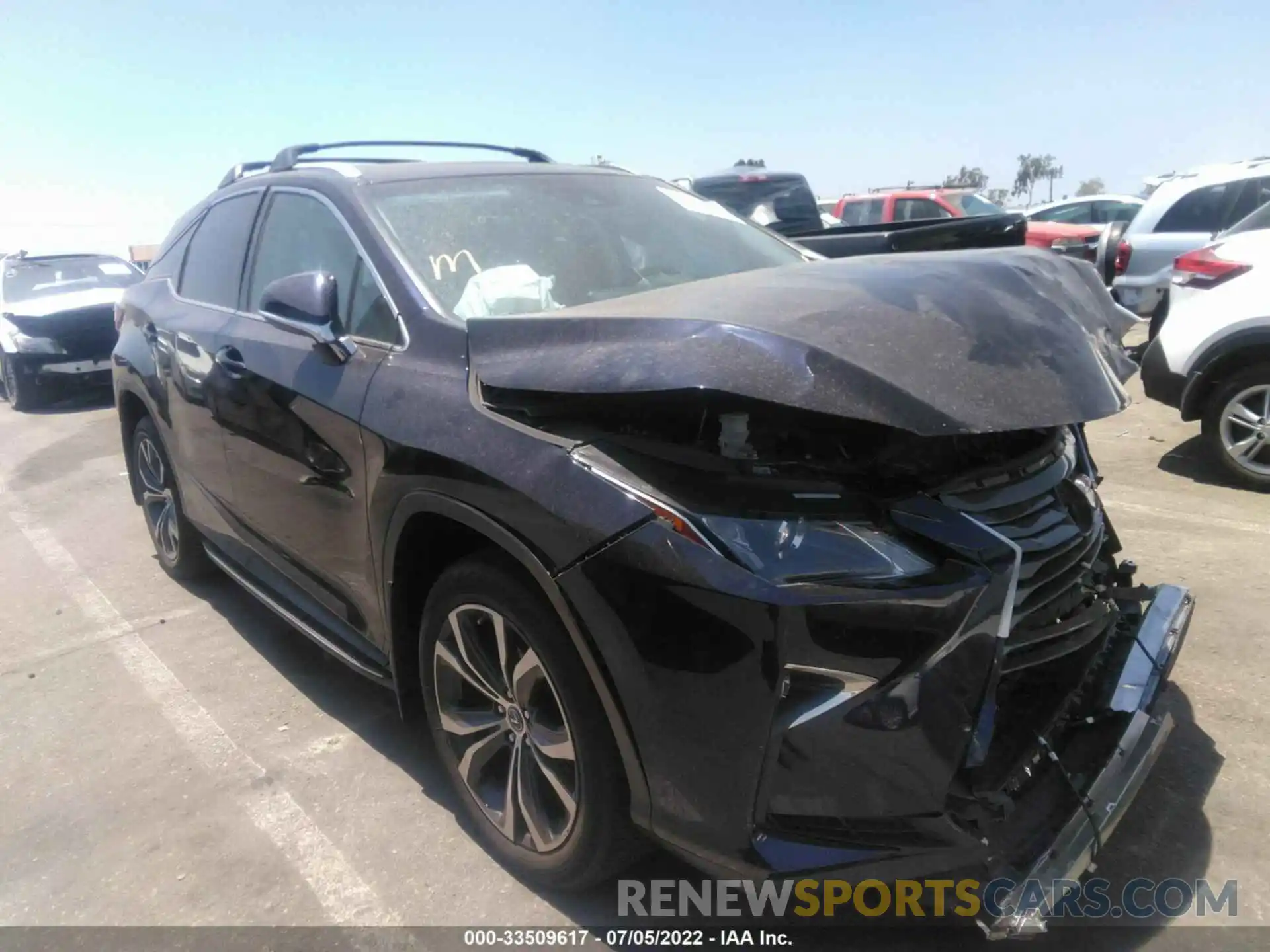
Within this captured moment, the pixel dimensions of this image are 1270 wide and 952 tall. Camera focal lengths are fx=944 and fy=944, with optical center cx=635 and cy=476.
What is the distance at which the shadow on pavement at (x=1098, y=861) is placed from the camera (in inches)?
87.3

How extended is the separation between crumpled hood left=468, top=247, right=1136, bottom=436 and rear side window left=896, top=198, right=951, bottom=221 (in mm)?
12549

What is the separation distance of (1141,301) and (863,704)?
30.0ft

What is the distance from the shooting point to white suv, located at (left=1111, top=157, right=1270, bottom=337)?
9.09 meters

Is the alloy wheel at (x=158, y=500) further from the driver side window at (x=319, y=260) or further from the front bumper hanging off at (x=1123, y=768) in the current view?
the front bumper hanging off at (x=1123, y=768)

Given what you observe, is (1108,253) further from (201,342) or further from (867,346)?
(867,346)

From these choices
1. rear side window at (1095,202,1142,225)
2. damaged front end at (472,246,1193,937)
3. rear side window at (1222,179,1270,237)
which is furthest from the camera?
rear side window at (1095,202,1142,225)

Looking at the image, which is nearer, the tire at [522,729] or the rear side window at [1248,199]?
the tire at [522,729]

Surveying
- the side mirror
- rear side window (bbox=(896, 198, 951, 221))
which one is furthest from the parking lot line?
rear side window (bbox=(896, 198, 951, 221))

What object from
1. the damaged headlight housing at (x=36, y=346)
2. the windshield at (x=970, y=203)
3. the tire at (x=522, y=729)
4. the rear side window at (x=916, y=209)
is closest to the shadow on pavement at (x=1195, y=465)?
the tire at (x=522, y=729)

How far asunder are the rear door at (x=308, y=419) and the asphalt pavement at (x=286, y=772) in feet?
1.77

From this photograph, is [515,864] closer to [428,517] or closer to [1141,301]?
[428,517]

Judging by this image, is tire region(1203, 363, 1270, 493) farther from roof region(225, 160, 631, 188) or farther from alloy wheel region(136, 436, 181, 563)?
alloy wheel region(136, 436, 181, 563)

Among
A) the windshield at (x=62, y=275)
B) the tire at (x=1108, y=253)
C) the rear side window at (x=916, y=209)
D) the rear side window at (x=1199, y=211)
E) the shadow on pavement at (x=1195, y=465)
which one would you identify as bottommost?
the shadow on pavement at (x=1195, y=465)

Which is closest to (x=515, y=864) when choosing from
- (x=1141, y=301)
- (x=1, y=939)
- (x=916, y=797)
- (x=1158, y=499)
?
(x=916, y=797)
